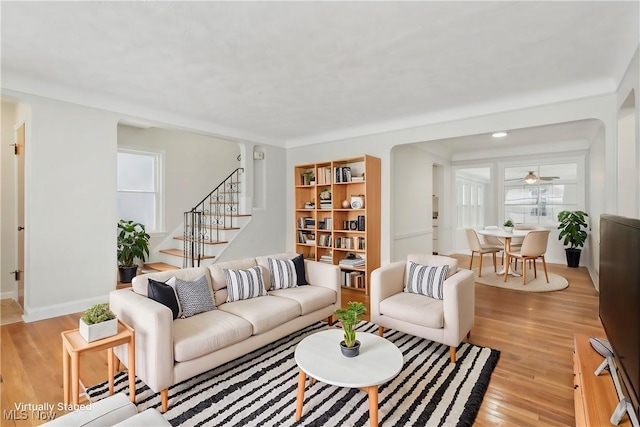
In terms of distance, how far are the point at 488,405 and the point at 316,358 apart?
1175mm

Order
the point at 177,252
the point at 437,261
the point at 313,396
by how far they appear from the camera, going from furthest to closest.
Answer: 1. the point at 177,252
2. the point at 437,261
3. the point at 313,396

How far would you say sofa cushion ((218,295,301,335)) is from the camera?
255cm

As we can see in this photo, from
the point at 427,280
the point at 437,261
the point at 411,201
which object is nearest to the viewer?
the point at 427,280

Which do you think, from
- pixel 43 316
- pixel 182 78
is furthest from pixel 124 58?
pixel 43 316

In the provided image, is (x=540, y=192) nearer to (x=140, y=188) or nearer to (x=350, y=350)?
(x=350, y=350)

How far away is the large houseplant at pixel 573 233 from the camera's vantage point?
618 centimetres

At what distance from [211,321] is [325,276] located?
1339mm

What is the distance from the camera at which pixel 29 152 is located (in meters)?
3.38

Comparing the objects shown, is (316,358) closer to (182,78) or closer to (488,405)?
(488,405)

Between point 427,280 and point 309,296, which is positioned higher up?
point 427,280

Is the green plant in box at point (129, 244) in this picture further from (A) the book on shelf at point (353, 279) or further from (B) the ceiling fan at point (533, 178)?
(B) the ceiling fan at point (533, 178)

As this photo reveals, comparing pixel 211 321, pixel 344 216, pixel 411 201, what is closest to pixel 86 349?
pixel 211 321

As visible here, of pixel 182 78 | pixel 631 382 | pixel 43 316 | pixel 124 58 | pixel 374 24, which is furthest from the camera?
pixel 43 316

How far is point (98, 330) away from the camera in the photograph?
196 cm
